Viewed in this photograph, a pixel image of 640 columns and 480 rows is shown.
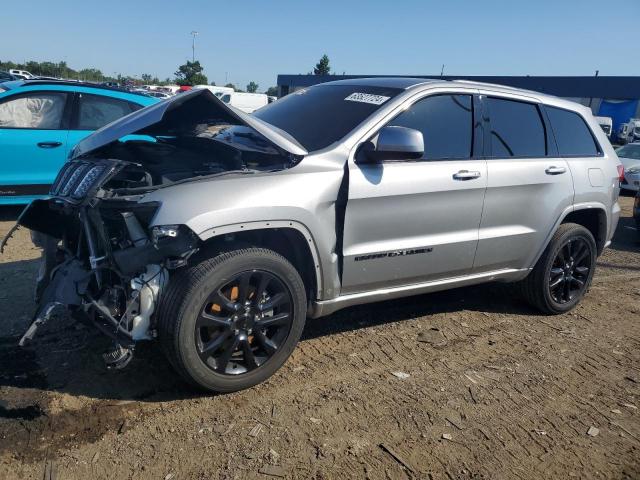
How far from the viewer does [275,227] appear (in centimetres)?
316

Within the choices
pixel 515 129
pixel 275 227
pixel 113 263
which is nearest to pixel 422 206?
pixel 275 227

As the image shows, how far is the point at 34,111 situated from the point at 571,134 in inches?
239

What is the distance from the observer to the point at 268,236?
338cm

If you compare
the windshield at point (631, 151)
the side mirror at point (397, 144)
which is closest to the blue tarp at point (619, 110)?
the windshield at point (631, 151)

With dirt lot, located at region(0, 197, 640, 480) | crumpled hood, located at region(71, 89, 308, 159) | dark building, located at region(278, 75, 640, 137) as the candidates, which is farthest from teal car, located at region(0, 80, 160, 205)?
dark building, located at region(278, 75, 640, 137)

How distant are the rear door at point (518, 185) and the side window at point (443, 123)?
218 millimetres

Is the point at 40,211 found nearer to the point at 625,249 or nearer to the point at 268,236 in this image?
the point at 268,236

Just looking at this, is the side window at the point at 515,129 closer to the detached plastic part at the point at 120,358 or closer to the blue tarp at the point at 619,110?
the detached plastic part at the point at 120,358

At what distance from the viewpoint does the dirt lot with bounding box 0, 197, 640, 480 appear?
106 inches

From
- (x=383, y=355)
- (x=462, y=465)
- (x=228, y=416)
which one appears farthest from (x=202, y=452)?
(x=383, y=355)

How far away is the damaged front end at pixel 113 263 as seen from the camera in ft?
9.48

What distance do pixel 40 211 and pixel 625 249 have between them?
7822 mm

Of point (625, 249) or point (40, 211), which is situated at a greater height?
point (40, 211)

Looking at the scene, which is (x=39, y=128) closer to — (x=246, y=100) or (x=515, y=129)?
(x=515, y=129)
